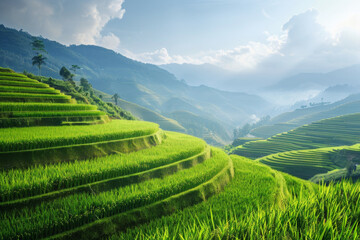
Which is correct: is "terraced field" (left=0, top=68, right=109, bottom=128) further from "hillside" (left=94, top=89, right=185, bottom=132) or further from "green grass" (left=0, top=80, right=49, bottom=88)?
"hillside" (left=94, top=89, right=185, bottom=132)

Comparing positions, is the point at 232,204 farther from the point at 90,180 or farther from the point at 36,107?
the point at 36,107

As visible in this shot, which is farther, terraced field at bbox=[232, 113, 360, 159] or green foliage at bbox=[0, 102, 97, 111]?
terraced field at bbox=[232, 113, 360, 159]

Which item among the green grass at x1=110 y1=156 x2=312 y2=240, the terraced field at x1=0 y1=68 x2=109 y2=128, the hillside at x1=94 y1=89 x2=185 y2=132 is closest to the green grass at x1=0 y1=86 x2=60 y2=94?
the terraced field at x1=0 y1=68 x2=109 y2=128

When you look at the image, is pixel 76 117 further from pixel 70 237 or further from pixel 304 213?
pixel 304 213

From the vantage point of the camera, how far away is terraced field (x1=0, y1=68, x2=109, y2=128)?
11422 millimetres

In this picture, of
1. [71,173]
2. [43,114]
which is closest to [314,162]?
[71,173]

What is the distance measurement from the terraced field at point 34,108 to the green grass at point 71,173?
613cm

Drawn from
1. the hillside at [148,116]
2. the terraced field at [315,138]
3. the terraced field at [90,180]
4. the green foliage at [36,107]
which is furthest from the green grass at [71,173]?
the hillside at [148,116]

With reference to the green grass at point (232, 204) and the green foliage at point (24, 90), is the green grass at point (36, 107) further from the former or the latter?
the green grass at point (232, 204)

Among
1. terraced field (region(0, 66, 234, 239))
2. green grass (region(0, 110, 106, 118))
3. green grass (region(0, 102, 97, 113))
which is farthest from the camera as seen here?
green grass (region(0, 102, 97, 113))

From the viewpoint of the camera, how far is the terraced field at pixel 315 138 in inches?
2229

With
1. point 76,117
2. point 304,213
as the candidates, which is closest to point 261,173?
point 304,213

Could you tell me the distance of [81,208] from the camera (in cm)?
562

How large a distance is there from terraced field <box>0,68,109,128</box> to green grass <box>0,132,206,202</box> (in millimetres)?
6128
